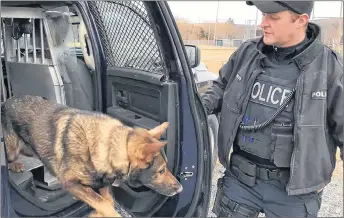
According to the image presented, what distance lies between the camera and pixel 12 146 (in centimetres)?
261

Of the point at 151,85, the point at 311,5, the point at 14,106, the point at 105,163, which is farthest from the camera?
the point at 14,106

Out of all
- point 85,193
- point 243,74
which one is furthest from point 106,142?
point 243,74

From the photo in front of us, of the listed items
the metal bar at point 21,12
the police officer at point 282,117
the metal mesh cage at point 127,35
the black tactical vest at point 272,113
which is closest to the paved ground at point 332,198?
the police officer at point 282,117

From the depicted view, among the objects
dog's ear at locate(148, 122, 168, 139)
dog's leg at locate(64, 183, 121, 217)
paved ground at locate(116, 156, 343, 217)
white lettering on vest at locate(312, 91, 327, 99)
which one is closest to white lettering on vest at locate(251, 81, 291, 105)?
white lettering on vest at locate(312, 91, 327, 99)

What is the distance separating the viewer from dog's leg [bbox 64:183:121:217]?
2059 mm

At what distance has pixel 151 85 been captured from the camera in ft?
7.39

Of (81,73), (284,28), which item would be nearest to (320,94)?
(284,28)

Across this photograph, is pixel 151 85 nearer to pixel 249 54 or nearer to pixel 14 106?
pixel 249 54

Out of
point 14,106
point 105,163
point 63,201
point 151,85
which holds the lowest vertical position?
point 63,201

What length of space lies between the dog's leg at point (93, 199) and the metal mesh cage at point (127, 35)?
2.52 ft

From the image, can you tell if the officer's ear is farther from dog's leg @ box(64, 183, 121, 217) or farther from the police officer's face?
dog's leg @ box(64, 183, 121, 217)

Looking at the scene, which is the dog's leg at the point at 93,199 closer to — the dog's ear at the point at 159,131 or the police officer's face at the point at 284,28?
the dog's ear at the point at 159,131

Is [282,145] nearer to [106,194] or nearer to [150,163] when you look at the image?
[150,163]

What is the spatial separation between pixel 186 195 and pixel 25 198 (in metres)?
0.90
